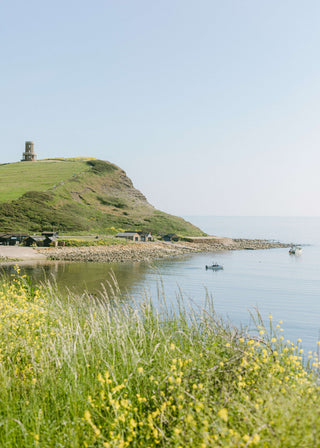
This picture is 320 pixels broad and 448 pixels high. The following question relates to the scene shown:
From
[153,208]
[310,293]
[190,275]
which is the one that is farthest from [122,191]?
[310,293]

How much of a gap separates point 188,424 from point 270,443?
3.75 feet

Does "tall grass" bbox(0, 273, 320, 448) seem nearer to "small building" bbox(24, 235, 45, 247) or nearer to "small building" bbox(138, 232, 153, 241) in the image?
"small building" bbox(24, 235, 45, 247)

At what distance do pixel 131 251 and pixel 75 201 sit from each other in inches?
1999

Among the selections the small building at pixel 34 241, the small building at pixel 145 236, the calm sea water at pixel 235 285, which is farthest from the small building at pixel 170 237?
the small building at pixel 34 241

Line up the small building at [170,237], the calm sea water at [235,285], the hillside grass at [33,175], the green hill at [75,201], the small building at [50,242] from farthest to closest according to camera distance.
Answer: the hillside grass at [33,175] < the small building at [170,237] < the green hill at [75,201] < the small building at [50,242] < the calm sea water at [235,285]

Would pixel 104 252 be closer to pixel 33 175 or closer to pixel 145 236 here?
pixel 145 236

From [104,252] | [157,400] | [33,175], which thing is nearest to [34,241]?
[104,252]

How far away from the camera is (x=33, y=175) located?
14175cm

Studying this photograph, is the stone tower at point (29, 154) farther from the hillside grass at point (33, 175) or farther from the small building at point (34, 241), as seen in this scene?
the small building at point (34, 241)

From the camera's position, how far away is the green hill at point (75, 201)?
340ft

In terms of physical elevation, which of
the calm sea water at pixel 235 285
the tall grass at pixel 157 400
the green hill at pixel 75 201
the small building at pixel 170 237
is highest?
the green hill at pixel 75 201

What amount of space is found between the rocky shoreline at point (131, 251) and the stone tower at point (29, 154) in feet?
304

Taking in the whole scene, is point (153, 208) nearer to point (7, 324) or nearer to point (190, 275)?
point (190, 275)

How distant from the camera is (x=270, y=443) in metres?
4.23
